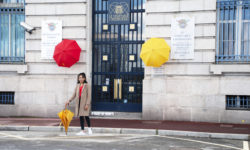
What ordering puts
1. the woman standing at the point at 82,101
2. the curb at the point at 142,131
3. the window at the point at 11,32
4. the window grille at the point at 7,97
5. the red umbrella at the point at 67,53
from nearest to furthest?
1. the curb at the point at 142,131
2. the woman standing at the point at 82,101
3. the red umbrella at the point at 67,53
4. the window grille at the point at 7,97
5. the window at the point at 11,32

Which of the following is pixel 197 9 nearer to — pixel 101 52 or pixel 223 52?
pixel 223 52

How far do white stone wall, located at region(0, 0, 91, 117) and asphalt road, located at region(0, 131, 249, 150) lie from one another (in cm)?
349

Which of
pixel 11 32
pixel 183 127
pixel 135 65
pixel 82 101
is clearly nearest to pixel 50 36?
pixel 11 32

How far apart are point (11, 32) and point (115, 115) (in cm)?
531

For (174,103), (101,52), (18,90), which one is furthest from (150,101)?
(18,90)

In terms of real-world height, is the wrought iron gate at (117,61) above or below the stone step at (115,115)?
above

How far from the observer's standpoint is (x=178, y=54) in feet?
41.0

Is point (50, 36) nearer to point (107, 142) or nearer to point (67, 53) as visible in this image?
point (67, 53)

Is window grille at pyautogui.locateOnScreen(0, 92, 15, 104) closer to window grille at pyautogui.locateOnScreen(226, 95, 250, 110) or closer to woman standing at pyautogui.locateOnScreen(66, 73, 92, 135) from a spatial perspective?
woman standing at pyautogui.locateOnScreen(66, 73, 92, 135)

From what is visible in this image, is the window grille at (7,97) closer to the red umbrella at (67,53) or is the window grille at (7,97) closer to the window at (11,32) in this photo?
the window at (11,32)

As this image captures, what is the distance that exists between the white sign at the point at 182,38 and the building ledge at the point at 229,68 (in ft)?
2.96

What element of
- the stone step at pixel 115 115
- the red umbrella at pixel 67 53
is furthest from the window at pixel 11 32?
the stone step at pixel 115 115

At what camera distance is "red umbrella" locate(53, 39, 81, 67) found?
41.4 ft

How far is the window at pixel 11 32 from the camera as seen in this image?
543 inches
